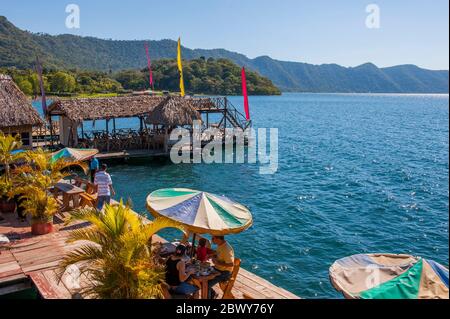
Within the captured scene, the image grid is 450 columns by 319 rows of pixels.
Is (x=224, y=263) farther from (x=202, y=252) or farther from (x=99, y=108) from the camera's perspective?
(x=99, y=108)

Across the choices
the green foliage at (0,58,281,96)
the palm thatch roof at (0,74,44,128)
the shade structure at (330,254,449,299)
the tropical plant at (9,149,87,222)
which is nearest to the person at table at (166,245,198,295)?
the shade structure at (330,254,449,299)

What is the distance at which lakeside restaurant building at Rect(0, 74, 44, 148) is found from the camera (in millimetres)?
22078

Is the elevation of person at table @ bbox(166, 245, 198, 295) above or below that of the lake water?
above

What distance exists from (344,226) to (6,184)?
1291 cm

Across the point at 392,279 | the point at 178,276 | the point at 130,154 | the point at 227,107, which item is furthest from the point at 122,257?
the point at 227,107

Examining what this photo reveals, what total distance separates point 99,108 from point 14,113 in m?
6.50

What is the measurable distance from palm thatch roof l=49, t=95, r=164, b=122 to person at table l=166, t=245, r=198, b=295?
2120 cm

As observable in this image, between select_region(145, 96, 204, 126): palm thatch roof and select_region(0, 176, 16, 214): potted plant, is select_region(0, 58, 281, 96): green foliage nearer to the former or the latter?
select_region(145, 96, 204, 126): palm thatch roof

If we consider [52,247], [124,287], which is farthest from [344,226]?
[124,287]

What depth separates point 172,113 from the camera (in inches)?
1141

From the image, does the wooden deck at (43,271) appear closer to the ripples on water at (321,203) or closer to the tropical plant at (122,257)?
the tropical plant at (122,257)

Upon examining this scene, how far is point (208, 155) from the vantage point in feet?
103

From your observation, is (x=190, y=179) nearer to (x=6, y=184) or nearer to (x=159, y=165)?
(x=159, y=165)

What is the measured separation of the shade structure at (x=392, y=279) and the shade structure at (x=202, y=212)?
2.07 metres
